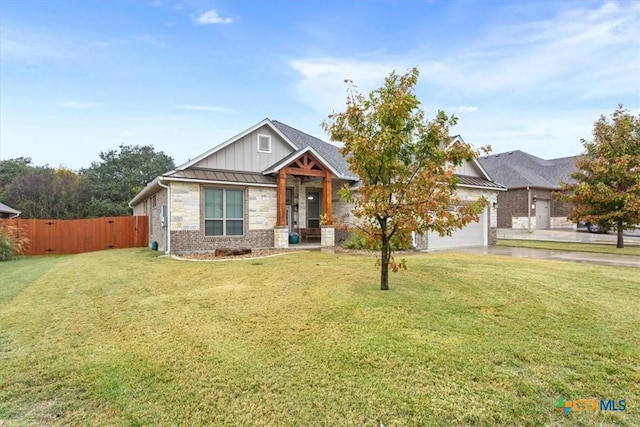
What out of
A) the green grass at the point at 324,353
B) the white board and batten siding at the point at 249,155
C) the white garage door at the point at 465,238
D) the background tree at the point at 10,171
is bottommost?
the green grass at the point at 324,353

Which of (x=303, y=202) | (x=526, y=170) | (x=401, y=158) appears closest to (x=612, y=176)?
(x=303, y=202)

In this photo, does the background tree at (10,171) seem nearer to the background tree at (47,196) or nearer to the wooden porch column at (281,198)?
the background tree at (47,196)

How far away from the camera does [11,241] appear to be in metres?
15.2

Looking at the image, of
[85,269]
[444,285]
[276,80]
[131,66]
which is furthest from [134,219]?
[444,285]

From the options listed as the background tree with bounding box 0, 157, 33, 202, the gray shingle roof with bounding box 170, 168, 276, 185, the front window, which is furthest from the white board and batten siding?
the background tree with bounding box 0, 157, 33, 202

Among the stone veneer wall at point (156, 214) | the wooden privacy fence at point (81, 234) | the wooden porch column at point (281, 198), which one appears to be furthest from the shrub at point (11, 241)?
the wooden porch column at point (281, 198)

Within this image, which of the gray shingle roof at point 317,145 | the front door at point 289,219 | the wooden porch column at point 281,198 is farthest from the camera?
the gray shingle roof at point 317,145

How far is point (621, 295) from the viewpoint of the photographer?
619 cm

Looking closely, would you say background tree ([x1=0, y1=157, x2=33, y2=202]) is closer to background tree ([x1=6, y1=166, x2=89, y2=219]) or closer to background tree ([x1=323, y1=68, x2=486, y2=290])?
background tree ([x1=6, y1=166, x2=89, y2=219])

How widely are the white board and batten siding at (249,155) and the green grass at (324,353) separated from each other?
8105 millimetres

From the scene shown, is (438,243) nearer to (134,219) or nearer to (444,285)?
(444,285)

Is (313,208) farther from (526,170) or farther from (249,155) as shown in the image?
(526,170)

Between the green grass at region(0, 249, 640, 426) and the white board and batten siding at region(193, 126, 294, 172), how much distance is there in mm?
8105

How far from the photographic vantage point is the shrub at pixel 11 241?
47.9 feet
